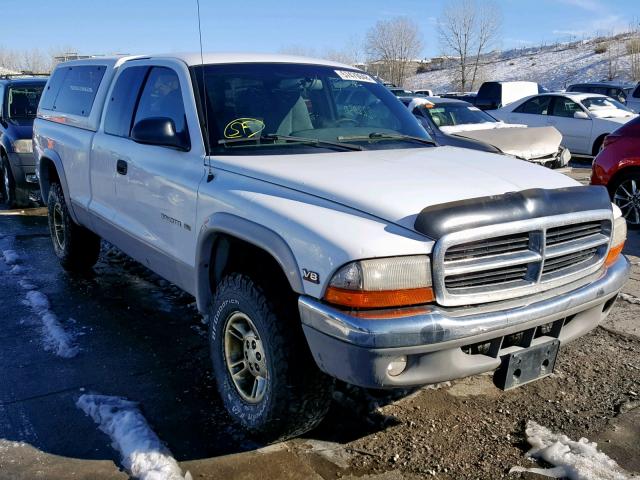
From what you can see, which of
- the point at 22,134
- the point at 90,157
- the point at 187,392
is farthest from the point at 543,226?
the point at 22,134

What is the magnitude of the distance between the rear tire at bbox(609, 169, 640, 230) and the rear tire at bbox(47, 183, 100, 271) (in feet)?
19.8

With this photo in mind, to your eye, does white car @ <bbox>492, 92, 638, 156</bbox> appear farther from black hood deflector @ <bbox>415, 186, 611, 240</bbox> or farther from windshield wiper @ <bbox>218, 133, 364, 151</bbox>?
black hood deflector @ <bbox>415, 186, 611, 240</bbox>

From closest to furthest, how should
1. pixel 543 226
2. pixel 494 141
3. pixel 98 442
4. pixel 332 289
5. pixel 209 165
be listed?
pixel 332 289 < pixel 543 226 < pixel 98 442 < pixel 209 165 < pixel 494 141

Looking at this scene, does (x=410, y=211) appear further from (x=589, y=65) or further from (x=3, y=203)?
(x=589, y=65)

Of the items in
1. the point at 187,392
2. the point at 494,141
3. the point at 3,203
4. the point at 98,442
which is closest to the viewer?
the point at 98,442

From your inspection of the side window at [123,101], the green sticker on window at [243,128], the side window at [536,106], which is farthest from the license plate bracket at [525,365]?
the side window at [536,106]

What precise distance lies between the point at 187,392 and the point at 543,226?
2.22 meters

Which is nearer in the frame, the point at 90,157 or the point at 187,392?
the point at 187,392

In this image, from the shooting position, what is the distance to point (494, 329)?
272 centimetres

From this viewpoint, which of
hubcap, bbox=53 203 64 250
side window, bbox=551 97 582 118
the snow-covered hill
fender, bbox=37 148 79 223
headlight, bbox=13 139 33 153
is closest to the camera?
fender, bbox=37 148 79 223

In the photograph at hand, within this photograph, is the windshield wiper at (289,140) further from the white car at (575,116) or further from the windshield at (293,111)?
the white car at (575,116)

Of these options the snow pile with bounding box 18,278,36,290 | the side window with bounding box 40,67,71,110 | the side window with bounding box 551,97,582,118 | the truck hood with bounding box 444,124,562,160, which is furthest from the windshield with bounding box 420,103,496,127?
the snow pile with bounding box 18,278,36,290

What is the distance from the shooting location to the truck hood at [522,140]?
9023mm

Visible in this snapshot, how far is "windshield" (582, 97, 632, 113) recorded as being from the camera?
48.7 feet
